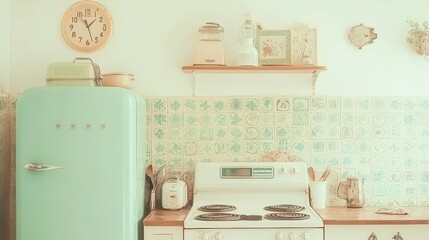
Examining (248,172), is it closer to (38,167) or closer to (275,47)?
(275,47)

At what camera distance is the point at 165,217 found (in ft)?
10.2

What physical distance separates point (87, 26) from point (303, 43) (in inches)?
59.7

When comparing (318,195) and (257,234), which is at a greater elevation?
(318,195)

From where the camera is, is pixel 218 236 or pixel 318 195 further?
pixel 318 195

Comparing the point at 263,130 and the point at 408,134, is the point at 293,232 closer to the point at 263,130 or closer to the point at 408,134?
the point at 263,130

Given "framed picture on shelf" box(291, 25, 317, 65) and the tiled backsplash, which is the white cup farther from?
"framed picture on shelf" box(291, 25, 317, 65)

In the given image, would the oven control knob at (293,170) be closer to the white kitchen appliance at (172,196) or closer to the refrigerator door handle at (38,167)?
the white kitchen appliance at (172,196)

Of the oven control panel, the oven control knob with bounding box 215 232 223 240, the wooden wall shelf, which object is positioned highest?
the wooden wall shelf

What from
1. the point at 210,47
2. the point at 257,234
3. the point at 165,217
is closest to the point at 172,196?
the point at 165,217

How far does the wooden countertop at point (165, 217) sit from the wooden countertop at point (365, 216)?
0.86m

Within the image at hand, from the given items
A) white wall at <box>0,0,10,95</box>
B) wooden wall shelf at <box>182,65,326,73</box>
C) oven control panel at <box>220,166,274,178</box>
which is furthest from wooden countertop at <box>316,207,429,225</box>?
white wall at <box>0,0,10,95</box>

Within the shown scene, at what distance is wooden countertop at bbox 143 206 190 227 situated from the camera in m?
2.98

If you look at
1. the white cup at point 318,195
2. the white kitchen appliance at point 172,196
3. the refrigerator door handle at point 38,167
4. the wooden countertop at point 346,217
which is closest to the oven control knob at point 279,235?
the wooden countertop at point 346,217

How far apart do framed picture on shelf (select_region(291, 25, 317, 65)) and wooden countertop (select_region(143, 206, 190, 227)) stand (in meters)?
1.29
